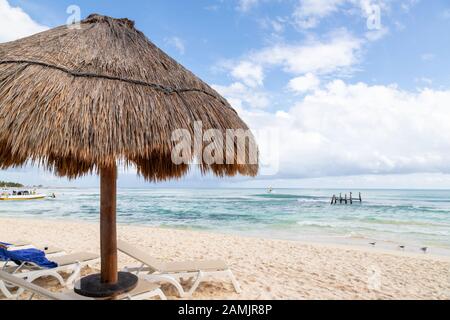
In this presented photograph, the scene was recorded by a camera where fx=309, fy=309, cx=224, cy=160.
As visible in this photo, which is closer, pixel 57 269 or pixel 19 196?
pixel 57 269

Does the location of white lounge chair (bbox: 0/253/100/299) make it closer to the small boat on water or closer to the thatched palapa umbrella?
the thatched palapa umbrella

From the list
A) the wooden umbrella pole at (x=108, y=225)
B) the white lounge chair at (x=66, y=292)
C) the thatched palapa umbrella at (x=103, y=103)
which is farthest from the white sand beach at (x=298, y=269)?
the thatched palapa umbrella at (x=103, y=103)

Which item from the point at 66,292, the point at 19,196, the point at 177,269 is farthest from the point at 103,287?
the point at 19,196

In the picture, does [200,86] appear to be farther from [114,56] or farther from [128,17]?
[128,17]

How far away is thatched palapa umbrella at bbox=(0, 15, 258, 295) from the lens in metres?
2.36

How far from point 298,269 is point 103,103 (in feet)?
14.7

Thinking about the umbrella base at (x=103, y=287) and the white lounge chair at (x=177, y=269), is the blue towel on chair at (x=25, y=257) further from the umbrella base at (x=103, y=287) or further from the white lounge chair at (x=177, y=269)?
the white lounge chair at (x=177, y=269)

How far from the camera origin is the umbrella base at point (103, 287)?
113 inches

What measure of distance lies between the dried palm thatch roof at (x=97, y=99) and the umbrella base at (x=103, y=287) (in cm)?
120

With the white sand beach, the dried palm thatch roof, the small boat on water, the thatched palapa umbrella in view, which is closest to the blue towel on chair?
the white sand beach

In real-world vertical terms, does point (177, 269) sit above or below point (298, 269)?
above

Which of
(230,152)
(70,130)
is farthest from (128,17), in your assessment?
(230,152)

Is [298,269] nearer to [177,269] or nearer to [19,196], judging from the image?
[177,269]

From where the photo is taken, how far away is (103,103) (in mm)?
2525
